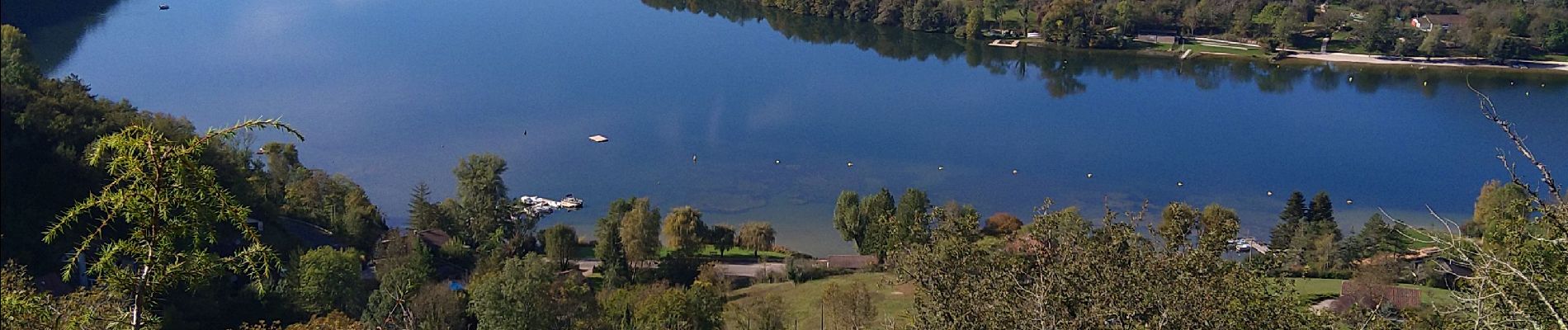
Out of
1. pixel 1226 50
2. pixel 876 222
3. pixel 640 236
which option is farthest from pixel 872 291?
pixel 1226 50

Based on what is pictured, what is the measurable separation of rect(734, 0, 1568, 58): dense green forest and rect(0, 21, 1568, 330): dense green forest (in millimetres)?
18378

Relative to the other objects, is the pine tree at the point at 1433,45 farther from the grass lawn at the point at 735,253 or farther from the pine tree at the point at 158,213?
the pine tree at the point at 158,213

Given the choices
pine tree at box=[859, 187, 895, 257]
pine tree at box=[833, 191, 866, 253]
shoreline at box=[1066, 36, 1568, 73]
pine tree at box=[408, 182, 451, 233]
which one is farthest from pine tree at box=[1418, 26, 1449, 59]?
pine tree at box=[408, 182, 451, 233]

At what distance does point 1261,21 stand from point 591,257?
91.5ft

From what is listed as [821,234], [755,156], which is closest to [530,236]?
[821,234]

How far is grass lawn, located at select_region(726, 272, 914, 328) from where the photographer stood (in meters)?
13.3

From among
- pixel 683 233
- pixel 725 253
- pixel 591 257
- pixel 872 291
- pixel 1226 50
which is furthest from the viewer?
pixel 1226 50

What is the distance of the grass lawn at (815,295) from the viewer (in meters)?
13.3

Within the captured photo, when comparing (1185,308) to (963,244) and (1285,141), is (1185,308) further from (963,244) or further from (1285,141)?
(1285,141)

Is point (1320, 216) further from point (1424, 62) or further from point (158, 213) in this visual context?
point (1424, 62)

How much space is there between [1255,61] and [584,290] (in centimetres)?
2894

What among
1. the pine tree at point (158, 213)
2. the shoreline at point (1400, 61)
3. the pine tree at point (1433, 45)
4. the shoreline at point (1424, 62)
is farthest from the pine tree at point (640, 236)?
the pine tree at point (1433, 45)

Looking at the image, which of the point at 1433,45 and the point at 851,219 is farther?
the point at 1433,45

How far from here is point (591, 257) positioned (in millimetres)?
17062
